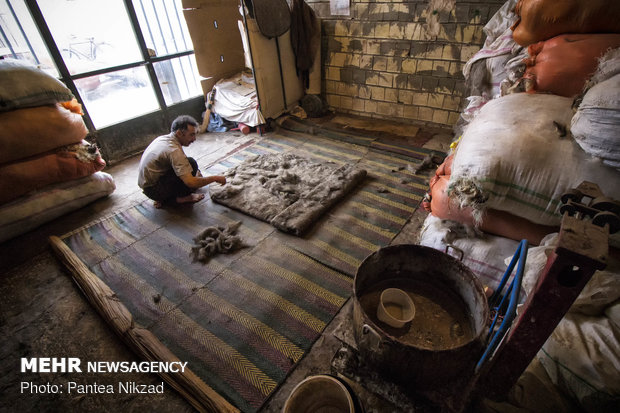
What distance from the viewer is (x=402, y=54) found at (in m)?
4.08

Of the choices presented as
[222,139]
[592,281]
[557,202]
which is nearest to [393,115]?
[222,139]

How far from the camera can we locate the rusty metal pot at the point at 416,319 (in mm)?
1063

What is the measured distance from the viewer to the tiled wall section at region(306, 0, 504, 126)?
3596 millimetres

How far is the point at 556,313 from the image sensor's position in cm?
90

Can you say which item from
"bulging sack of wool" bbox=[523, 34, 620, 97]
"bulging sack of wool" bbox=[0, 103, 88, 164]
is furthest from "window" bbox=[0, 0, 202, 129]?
"bulging sack of wool" bbox=[523, 34, 620, 97]

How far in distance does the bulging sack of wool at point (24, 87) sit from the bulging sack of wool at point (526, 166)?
3.49 m

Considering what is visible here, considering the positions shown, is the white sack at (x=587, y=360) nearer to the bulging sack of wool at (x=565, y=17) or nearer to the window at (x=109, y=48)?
the bulging sack of wool at (x=565, y=17)

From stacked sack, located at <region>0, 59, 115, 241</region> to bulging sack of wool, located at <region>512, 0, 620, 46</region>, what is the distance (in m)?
4.15

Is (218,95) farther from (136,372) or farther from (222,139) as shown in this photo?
(136,372)

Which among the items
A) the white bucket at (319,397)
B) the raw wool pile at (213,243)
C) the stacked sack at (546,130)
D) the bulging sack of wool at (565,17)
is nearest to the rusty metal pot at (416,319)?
the white bucket at (319,397)

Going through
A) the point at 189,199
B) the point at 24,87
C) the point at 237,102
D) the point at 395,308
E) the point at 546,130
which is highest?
the point at 24,87

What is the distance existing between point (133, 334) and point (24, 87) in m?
2.39

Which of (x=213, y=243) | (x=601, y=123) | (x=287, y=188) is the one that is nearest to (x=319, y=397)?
(x=213, y=243)

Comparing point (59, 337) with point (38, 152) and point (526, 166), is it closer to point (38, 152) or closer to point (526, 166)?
point (38, 152)
